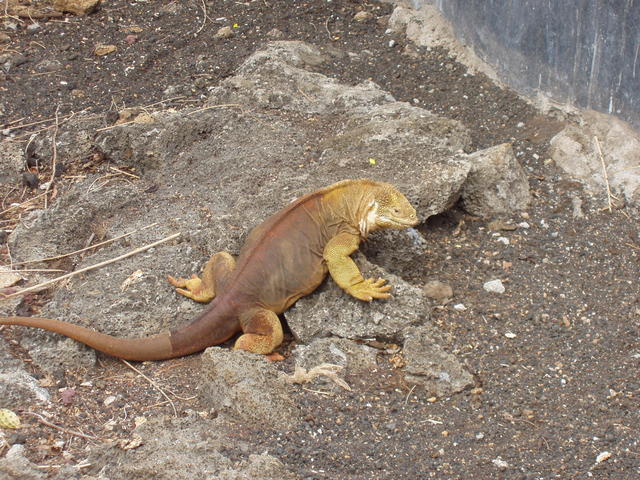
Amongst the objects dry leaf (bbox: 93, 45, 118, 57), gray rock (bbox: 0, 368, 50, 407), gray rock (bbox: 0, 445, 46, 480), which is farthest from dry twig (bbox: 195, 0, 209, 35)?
gray rock (bbox: 0, 445, 46, 480)

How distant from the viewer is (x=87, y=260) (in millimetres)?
4875

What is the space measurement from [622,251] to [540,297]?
74 cm

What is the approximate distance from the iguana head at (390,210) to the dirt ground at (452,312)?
465mm

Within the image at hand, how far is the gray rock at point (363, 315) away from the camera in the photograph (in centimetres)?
430

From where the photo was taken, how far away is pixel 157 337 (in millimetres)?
4258

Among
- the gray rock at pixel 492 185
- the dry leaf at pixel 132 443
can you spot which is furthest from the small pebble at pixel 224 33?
the dry leaf at pixel 132 443

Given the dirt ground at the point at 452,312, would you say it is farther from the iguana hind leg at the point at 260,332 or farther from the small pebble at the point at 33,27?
the iguana hind leg at the point at 260,332

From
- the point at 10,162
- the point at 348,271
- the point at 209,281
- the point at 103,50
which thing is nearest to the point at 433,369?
the point at 348,271

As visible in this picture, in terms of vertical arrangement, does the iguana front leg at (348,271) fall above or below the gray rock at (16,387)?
above

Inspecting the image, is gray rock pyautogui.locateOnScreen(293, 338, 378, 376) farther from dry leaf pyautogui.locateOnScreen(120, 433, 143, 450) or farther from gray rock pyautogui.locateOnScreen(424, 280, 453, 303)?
dry leaf pyautogui.locateOnScreen(120, 433, 143, 450)

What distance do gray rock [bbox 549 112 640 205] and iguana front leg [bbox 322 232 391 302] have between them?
195 centimetres

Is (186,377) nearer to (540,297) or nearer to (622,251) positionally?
(540,297)

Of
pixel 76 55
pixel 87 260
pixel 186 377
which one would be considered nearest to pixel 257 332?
pixel 186 377

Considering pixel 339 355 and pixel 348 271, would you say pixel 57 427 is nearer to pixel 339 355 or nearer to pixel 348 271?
pixel 339 355
